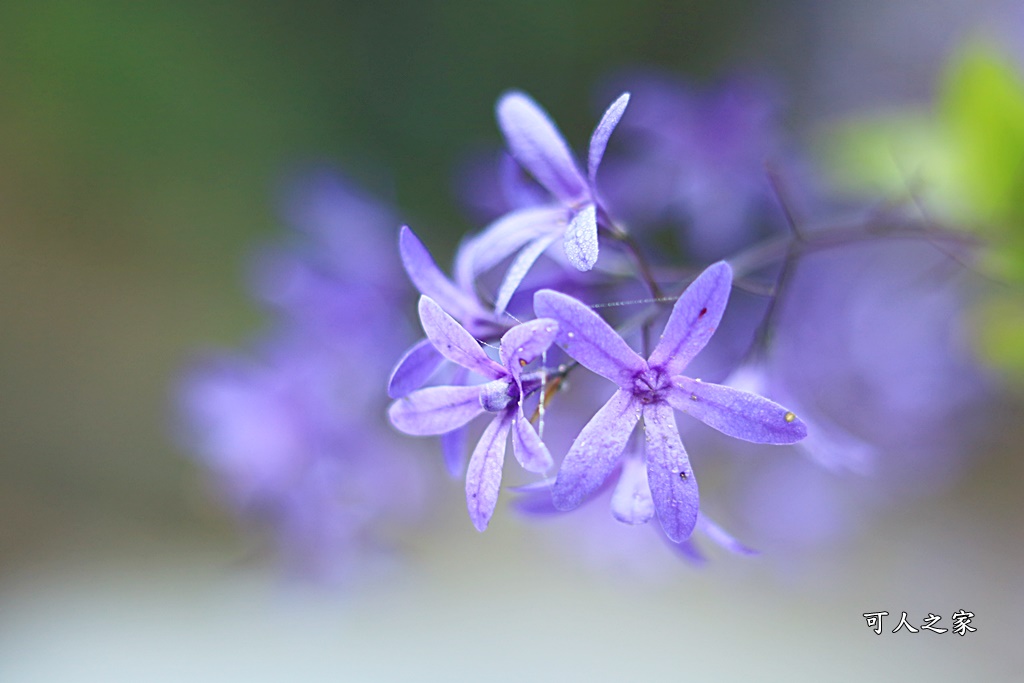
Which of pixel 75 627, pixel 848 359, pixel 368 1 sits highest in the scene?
pixel 368 1

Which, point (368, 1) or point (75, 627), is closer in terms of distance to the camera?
point (75, 627)

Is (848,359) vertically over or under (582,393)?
over

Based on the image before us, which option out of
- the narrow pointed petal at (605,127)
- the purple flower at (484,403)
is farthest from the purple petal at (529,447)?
the narrow pointed petal at (605,127)

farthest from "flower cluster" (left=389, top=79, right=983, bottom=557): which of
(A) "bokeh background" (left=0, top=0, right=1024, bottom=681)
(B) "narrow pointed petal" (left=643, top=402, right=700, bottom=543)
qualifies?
(A) "bokeh background" (left=0, top=0, right=1024, bottom=681)

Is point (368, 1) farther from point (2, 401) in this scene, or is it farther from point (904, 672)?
point (904, 672)

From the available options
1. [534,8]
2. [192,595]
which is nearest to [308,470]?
[192,595]

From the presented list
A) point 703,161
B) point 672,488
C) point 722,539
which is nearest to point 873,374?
point 703,161

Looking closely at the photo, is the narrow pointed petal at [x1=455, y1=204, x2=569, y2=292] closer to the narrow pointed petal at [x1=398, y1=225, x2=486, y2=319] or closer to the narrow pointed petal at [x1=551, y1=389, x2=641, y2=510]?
the narrow pointed petal at [x1=398, y1=225, x2=486, y2=319]
